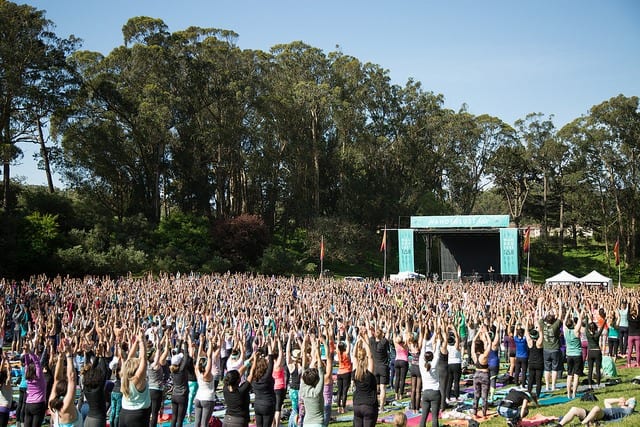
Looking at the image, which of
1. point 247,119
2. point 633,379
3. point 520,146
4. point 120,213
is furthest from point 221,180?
point 633,379

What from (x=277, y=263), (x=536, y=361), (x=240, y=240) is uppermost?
(x=240, y=240)

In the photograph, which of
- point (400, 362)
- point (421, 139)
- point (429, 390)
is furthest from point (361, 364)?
point (421, 139)

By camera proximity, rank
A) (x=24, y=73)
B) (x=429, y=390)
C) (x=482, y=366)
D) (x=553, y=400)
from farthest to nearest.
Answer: (x=24, y=73), (x=553, y=400), (x=482, y=366), (x=429, y=390)

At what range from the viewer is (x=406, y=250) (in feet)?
122

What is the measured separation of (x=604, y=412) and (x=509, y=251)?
1121 inches

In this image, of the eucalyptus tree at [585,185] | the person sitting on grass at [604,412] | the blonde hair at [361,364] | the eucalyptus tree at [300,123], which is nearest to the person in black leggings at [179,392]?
the blonde hair at [361,364]

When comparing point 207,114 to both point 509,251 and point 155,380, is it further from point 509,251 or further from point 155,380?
point 155,380

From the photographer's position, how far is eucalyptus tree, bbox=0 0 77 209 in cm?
3272

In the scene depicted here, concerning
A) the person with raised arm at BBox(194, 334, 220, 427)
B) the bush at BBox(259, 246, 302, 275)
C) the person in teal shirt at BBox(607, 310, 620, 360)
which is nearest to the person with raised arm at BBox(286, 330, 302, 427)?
the person with raised arm at BBox(194, 334, 220, 427)

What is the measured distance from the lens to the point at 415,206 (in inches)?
1901

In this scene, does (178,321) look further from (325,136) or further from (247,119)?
(325,136)

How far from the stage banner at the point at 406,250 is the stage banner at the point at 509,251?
5.22 metres

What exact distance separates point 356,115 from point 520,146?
15.3 metres

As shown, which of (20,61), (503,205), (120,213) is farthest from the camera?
(503,205)
